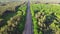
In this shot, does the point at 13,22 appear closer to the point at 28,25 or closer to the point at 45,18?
the point at 28,25

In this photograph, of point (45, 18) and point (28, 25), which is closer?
point (28, 25)

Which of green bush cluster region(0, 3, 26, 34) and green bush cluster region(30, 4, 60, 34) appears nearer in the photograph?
green bush cluster region(0, 3, 26, 34)

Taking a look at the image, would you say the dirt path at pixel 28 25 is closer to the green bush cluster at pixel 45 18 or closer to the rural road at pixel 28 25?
the rural road at pixel 28 25

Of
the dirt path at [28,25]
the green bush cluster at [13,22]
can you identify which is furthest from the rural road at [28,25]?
the green bush cluster at [13,22]

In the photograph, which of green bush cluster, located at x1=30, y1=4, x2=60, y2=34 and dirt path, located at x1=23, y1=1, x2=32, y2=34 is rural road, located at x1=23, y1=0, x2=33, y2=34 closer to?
dirt path, located at x1=23, y1=1, x2=32, y2=34

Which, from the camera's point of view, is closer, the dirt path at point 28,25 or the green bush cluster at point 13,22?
the green bush cluster at point 13,22

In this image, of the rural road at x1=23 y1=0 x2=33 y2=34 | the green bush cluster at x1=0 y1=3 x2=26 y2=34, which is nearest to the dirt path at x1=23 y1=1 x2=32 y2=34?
the rural road at x1=23 y1=0 x2=33 y2=34

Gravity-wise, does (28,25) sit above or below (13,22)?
below

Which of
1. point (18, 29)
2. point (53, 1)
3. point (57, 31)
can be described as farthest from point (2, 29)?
point (53, 1)

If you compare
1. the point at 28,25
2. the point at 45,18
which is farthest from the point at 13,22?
the point at 45,18

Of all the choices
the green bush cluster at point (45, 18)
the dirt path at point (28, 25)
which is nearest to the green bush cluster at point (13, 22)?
the dirt path at point (28, 25)

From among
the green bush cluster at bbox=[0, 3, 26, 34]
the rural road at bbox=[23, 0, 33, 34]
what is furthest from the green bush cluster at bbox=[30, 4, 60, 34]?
the green bush cluster at bbox=[0, 3, 26, 34]

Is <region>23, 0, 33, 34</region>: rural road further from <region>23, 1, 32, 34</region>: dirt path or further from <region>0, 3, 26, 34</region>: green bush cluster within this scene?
<region>0, 3, 26, 34</region>: green bush cluster

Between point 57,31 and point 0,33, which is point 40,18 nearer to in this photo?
point 57,31
